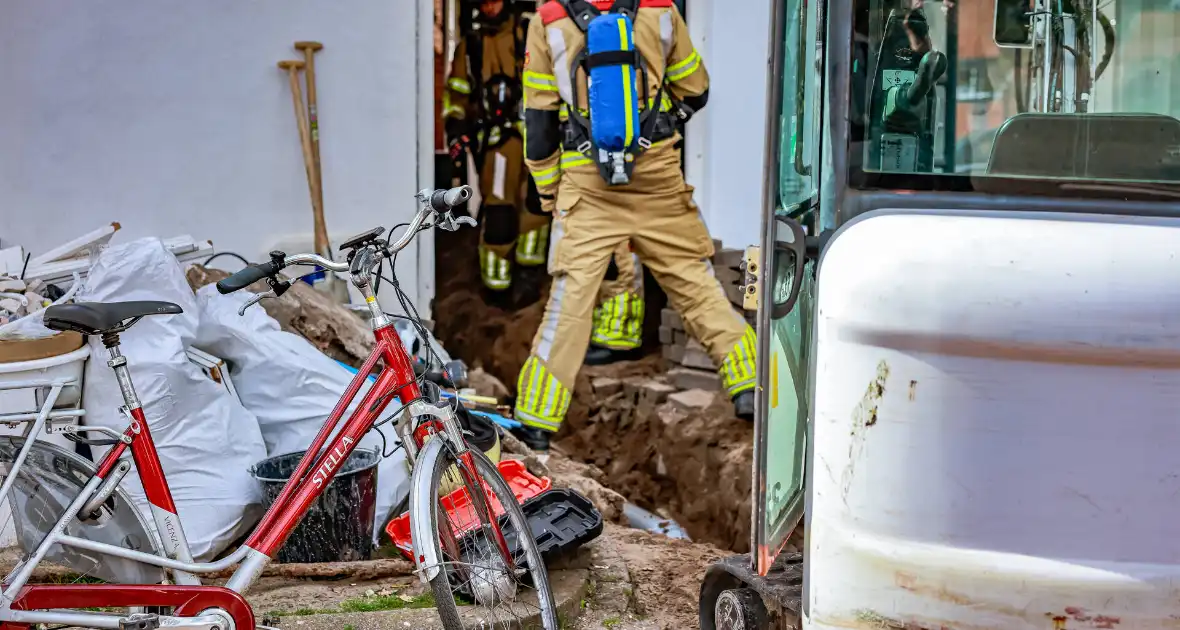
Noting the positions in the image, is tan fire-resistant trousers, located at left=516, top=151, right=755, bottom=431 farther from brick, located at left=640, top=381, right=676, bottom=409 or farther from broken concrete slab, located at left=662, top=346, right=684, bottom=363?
broken concrete slab, located at left=662, top=346, right=684, bottom=363

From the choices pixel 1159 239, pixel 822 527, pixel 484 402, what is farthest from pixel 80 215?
pixel 1159 239

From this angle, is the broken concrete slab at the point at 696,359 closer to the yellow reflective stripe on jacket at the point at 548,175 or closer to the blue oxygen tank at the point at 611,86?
the yellow reflective stripe on jacket at the point at 548,175

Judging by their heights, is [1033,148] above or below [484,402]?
above

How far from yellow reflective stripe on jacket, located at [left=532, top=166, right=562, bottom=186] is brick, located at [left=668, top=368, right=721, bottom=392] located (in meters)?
1.58

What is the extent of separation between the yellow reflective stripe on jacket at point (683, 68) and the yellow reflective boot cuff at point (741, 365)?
1236mm

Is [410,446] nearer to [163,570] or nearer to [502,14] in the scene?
[163,570]

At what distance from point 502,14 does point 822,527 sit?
713cm

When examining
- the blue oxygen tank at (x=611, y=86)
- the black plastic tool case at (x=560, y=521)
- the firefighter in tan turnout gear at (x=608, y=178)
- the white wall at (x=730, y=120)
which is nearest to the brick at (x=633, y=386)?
the white wall at (x=730, y=120)

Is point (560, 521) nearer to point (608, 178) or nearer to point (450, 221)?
point (450, 221)

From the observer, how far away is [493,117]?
27.8ft

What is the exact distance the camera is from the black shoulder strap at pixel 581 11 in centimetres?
474

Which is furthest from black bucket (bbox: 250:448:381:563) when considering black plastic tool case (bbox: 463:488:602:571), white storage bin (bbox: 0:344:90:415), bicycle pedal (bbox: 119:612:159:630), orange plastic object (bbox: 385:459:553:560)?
bicycle pedal (bbox: 119:612:159:630)

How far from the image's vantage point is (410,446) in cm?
278

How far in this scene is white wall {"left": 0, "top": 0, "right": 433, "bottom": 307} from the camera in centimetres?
567
